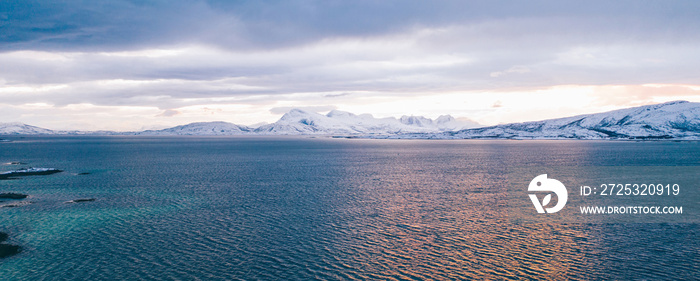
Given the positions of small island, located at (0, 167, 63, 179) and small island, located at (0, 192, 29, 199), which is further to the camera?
small island, located at (0, 167, 63, 179)

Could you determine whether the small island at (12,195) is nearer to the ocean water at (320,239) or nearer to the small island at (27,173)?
the ocean water at (320,239)

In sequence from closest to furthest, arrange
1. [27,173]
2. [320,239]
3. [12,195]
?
[320,239] → [12,195] → [27,173]

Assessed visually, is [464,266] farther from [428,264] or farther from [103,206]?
[103,206]

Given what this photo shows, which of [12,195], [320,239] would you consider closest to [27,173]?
[12,195]

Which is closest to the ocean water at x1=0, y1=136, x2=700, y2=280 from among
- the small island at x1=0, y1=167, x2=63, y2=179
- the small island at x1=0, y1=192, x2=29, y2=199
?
the small island at x1=0, y1=192, x2=29, y2=199

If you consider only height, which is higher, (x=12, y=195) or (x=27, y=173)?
(x=27, y=173)

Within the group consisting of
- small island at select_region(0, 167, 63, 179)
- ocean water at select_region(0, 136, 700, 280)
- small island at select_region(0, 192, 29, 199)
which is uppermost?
small island at select_region(0, 167, 63, 179)

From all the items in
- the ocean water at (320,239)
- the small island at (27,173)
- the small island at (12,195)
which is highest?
the small island at (27,173)

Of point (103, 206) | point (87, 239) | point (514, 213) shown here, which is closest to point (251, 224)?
point (87, 239)

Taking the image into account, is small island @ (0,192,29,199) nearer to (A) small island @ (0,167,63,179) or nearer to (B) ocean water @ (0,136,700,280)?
(B) ocean water @ (0,136,700,280)

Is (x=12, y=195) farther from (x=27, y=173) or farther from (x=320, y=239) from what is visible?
(x=320, y=239)

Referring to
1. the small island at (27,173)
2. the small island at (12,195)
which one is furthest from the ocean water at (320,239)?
the small island at (27,173)
